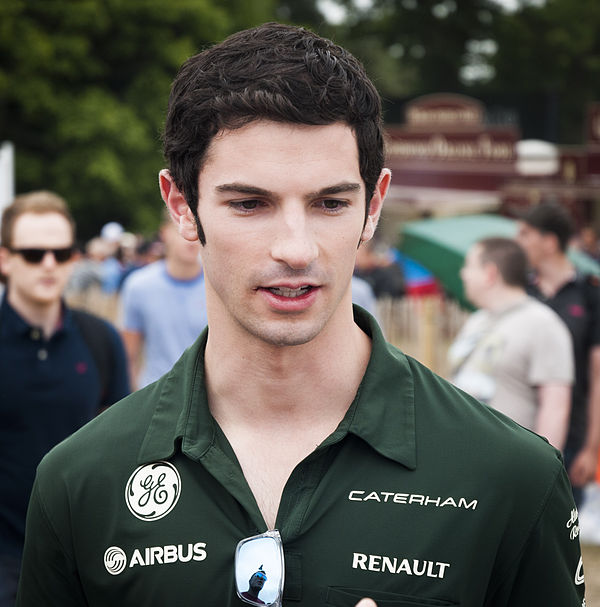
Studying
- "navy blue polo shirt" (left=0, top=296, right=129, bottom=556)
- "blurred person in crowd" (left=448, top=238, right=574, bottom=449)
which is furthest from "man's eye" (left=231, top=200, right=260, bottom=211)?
"blurred person in crowd" (left=448, top=238, right=574, bottom=449)

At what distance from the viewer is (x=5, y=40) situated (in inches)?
1374

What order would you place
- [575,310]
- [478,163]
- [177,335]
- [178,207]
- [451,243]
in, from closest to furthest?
[178,207], [177,335], [575,310], [451,243], [478,163]

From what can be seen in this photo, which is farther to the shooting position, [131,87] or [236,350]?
[131,87]

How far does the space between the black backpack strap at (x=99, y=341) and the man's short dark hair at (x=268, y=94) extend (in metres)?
2.64

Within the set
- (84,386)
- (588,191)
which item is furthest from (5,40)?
(84,386)

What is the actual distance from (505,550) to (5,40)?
117 feet

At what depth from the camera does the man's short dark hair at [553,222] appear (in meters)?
6.66

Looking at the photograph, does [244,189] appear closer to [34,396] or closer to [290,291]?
[290,291]

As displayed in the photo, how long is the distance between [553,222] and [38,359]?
11.7 ft

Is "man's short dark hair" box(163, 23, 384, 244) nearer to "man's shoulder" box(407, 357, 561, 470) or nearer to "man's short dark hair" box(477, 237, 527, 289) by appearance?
"man's shoulder" box(407, 357, 561, 470)

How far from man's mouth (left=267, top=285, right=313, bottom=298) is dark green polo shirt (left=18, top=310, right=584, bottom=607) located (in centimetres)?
29

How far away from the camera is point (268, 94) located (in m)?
2.14

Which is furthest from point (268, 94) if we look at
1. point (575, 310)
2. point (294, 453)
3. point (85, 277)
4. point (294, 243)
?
point (85, 277)

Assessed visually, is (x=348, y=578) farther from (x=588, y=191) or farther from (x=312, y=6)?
(x=312, y=6)
